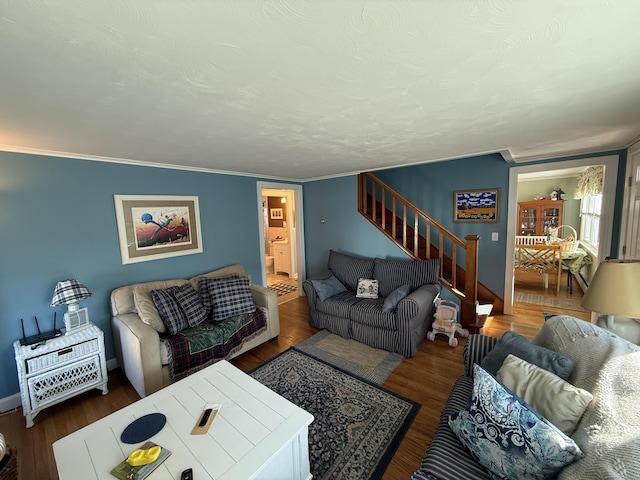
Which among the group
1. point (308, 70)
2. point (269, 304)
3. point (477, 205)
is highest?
point (308, 70)

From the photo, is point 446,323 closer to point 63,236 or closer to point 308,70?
point 308,70

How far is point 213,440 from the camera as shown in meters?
1.35

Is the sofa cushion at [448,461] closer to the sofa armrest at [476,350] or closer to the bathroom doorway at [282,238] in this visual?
the sofa armrest at [476,350]

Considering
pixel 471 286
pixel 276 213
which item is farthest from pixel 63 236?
pixel 276 213

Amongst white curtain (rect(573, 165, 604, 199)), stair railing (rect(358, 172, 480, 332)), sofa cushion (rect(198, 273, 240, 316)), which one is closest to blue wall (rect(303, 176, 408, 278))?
stair railing (rect(358, 172, 480, 332))

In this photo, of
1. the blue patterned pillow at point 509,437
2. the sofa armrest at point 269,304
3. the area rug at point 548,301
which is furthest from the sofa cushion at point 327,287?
the area rug at point 548,301

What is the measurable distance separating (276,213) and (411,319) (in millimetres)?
5323

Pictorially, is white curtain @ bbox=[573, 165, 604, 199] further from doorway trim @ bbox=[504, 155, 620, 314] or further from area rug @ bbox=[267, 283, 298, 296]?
area rug @ bbox=[267, 283, 298, 296]

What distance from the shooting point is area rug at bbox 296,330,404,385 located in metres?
2.57

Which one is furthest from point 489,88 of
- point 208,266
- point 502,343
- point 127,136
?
point 208,266

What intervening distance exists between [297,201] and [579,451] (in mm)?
4352

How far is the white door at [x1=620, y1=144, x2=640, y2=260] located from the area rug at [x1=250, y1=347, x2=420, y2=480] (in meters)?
2.40

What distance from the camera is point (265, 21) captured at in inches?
33.3

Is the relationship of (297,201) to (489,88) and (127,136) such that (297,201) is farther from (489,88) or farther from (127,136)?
(489,88)
